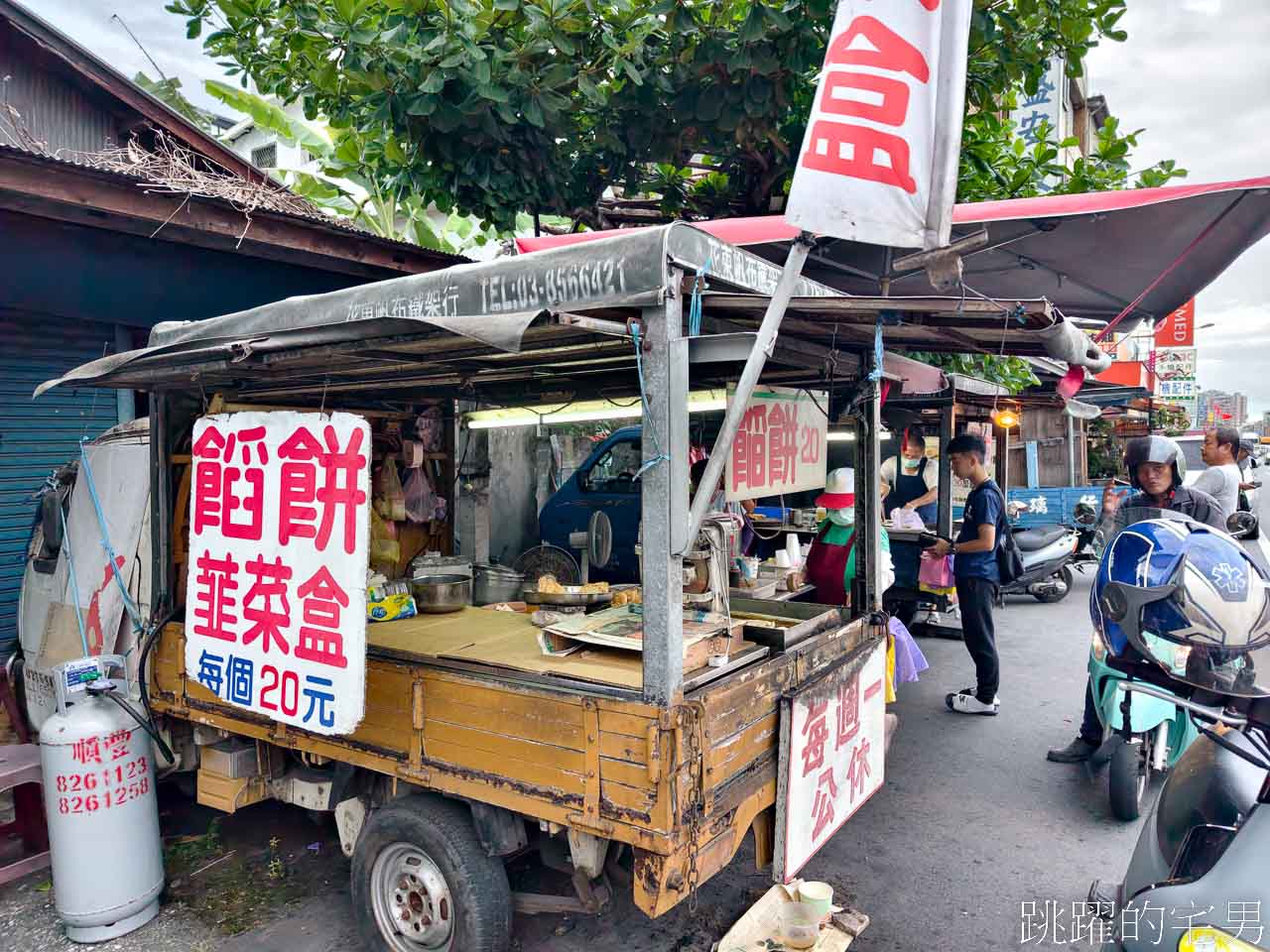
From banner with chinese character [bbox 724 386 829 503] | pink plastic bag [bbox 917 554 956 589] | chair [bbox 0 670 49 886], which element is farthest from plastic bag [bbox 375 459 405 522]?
pink plastic bag [bbox 917 554 956 589]

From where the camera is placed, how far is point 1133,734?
3951 mm

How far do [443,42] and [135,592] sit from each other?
12.2ft

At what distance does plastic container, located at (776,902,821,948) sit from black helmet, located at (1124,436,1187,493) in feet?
10.4

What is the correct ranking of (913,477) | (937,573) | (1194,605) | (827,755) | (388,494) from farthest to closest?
(913,477)
(937,573)
(388,494)
(827,755)
(1194,605)

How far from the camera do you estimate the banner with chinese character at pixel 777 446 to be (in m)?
3.21

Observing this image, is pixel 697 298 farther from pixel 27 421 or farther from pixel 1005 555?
pixel 27 421

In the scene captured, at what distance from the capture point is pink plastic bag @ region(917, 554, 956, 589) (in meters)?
6.97

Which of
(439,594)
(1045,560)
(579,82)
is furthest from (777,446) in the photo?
(1045,560)

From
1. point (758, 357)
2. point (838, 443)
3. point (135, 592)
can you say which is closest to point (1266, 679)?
point (758, 357)

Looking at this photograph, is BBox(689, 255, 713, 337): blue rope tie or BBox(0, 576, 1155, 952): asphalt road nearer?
BBox(689, 255, 713, 337): blue rope tie

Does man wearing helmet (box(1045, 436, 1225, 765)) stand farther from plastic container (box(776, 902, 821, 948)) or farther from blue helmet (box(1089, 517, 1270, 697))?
plastic container (box(776, 902, 821, 948))

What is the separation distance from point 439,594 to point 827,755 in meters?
2.13

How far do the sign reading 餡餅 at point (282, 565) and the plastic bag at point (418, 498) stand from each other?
173cm

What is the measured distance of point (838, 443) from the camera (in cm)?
1034
